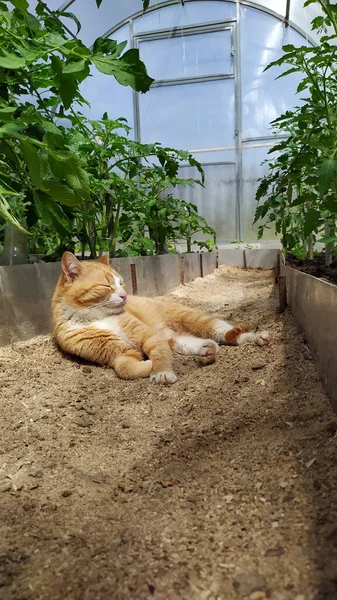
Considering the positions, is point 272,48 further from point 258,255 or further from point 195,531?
point 195,531

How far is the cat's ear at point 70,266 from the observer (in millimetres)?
1937

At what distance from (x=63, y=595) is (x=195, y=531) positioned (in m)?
0.22

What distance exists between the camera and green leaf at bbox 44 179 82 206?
1.26 metres

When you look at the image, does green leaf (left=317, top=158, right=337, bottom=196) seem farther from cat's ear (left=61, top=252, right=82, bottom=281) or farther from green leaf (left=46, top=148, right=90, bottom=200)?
cat's ear (left=61, top=252, right=82, bottom=281)

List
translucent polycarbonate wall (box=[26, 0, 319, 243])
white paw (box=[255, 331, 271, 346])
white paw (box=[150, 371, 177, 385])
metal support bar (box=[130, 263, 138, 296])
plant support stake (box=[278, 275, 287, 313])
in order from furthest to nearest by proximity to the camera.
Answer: translucent polycarbonate wall (box=[26, 0, 319, 243]) < metal support bar (box=[130, 263, 138, 296]) < plant support stake (box=[278, 275, 287, 313]) < white paw (box=[255, 331, 271, 346]) < white paw (box=[150, 371, 177, 385])

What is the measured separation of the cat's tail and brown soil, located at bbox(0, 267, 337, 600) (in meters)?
0.08

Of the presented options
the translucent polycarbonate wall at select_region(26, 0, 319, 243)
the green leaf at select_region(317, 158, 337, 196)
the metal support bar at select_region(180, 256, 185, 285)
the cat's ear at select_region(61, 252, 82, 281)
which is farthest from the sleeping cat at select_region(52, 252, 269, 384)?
the translucent polycarbonate wall at select_region(26, 0, 319, 243)

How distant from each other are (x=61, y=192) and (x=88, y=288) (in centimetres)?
73

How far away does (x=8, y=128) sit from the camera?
3.87 ft

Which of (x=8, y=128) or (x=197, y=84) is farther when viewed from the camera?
(x=197, y=84)

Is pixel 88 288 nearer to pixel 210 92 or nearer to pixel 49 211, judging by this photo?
pixel 49 211

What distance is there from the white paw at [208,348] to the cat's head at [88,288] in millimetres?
427

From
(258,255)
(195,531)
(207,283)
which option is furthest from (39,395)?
(258,255)

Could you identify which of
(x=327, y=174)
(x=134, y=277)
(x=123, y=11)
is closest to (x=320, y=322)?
(x=327, y=174)
